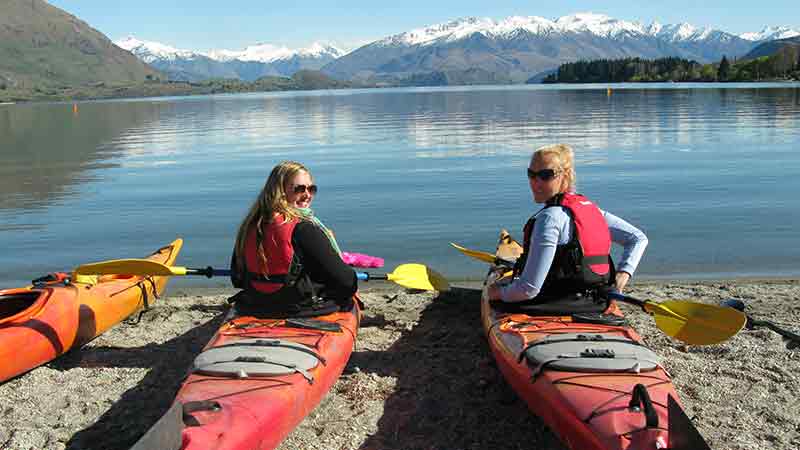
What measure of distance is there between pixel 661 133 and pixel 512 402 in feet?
90.7

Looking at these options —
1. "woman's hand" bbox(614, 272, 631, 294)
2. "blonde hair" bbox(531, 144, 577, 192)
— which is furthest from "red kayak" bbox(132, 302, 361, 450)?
"woman's hand" bbox(614, 272, 631, 294)

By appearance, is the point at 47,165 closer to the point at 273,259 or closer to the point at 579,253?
the point at 273,259

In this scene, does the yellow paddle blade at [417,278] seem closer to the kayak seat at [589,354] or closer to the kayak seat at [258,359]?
the kayak seat at [258,359]

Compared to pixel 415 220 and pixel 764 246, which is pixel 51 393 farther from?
pixel 764 246

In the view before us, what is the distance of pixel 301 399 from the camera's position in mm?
5328

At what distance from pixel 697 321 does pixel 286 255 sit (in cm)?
374

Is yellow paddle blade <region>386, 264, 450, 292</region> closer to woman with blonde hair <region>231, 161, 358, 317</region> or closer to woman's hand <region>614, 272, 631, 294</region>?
woman with blonde hair <region>231, 161, 358, 317</region>

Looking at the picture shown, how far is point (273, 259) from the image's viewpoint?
6.12 m

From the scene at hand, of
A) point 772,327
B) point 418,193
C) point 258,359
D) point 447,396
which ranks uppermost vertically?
point 418,193

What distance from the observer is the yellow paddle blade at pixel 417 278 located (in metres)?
8.06

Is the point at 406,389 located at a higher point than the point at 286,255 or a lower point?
lower

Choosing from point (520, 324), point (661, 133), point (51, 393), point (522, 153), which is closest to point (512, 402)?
point (520, 324)

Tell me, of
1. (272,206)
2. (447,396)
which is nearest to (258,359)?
(272,206)

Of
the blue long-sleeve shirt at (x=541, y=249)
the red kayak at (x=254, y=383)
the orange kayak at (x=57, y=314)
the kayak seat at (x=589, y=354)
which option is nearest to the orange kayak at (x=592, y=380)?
the kayak seat at (x=589, y=354)
